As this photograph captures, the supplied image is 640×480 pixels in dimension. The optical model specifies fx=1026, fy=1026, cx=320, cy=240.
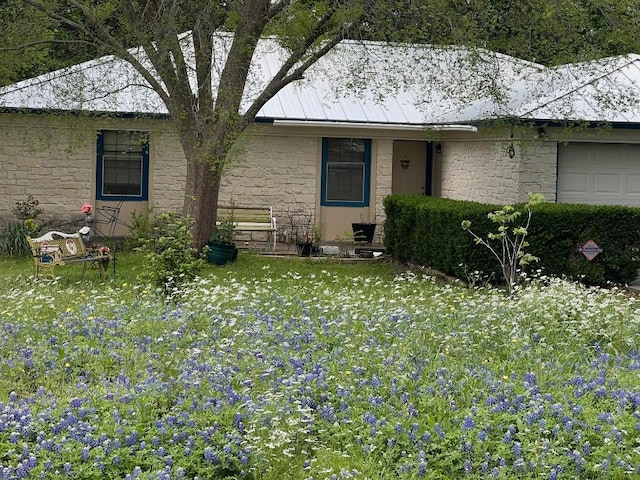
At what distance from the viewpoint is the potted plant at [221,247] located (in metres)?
17.0

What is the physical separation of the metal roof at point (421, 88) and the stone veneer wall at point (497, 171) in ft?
2.43

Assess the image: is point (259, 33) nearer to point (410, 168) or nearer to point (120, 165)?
point (120, 165)

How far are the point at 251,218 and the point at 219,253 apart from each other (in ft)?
10.9

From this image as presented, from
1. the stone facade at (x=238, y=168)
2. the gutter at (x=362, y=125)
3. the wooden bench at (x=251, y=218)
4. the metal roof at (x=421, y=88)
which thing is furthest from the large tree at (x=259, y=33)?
the gutter at (x=362, y=125)

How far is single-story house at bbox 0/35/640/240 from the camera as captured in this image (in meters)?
16.5

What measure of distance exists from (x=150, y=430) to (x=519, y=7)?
35.8 feet

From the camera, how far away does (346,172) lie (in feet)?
70.2

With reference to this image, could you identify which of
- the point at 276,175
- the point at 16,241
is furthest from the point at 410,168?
the point at 16,241

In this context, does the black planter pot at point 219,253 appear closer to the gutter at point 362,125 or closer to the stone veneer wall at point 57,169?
the stone veneer wall at point 57,169

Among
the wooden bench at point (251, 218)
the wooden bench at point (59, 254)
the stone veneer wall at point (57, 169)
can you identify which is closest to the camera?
the wooden bench at point (59, 254)

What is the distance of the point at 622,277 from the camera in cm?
1483

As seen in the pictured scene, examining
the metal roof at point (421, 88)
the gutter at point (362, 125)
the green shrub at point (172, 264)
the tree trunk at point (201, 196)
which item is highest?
the metal roof at point (421, 88)

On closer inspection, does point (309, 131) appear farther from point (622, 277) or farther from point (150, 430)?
point (150, 430)

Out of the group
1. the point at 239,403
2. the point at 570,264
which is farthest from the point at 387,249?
the point at 239,403
